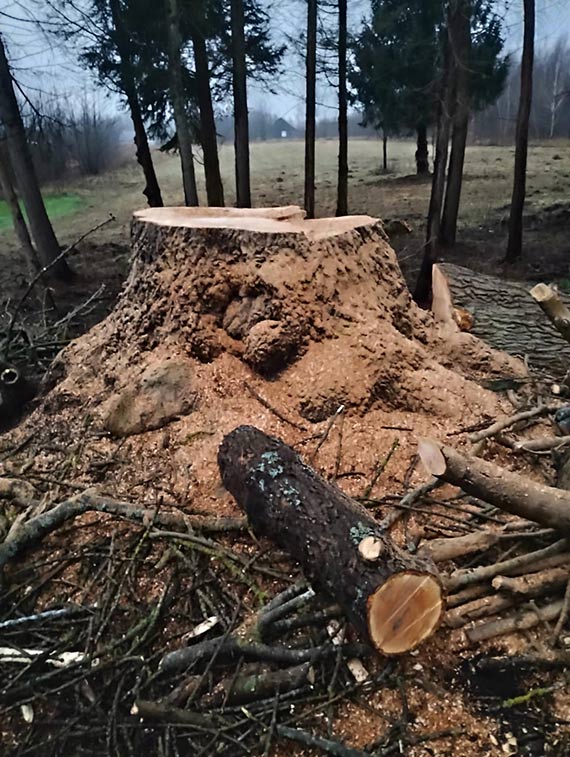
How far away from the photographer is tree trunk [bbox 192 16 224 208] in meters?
9.00

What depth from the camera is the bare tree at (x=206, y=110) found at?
8.64 m

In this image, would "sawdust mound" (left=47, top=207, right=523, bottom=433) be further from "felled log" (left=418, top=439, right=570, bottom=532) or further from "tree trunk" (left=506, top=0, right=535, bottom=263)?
"tree trunk" (left=506, top=0, right=535, bottom=263)

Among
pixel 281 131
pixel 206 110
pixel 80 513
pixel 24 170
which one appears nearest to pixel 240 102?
pixel 206 110

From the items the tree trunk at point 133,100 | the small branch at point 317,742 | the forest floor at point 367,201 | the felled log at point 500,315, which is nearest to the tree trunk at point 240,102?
the tree trunk at point 133,100

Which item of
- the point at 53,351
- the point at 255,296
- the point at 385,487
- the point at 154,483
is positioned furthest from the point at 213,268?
the point at 53,351

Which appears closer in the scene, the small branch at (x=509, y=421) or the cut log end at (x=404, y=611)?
the cut log end at (x=404, y=611)

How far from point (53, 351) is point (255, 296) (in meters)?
2.48

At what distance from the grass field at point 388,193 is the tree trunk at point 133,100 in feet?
4.34

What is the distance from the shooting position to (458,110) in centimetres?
741

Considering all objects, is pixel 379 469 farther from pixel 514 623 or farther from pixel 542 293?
pixel 542 293

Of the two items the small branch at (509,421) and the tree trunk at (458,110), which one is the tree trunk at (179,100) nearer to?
the tree trunk at (458,110)

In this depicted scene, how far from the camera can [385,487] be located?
9.60ft

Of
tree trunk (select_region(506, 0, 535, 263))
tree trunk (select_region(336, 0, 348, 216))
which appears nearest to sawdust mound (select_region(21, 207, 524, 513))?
tree trunk (select_region(506, 0, 535, 263))

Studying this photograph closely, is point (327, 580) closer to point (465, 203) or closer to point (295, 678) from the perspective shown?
point (295, 678)
